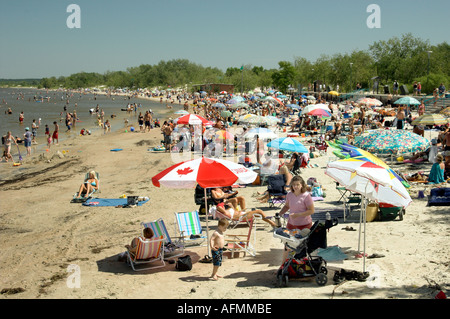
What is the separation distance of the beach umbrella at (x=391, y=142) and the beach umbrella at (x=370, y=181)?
2962 millimetres

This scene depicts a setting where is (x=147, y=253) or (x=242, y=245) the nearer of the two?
(x=147, y=253)

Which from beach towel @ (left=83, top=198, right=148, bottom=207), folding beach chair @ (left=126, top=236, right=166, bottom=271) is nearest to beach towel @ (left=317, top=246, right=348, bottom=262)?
folding beach chair @ (left=126, top=236, right=166, bottom=271)

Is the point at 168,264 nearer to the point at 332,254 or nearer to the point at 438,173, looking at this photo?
the point at 332,254

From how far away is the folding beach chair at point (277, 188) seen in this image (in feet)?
33.5

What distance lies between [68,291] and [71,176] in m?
11.0

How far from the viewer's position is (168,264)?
24.7 ft

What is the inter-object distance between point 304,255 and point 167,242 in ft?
9.55

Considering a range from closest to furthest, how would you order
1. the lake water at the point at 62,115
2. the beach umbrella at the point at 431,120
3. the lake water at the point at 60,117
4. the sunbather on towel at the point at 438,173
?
the sunbather on towel at the point at 438,173 < the beach umbrella at the point at 431,120 < the lake water at the point at 60,117 < the lake water at the point at 62,115

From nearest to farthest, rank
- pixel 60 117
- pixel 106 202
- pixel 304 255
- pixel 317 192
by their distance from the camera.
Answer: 1. pixel 304 255
2. pixel 317 192
3. pixel 106 202
4. pixel 60 117

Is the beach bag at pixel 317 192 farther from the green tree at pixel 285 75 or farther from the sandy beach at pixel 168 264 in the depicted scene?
the green tree at pixel 285 75

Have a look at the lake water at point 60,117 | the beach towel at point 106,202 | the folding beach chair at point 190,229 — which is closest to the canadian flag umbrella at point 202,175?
the folding beach chair at point 190,229

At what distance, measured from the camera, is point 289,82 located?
221ft

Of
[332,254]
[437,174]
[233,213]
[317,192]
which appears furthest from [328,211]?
[437,174]
